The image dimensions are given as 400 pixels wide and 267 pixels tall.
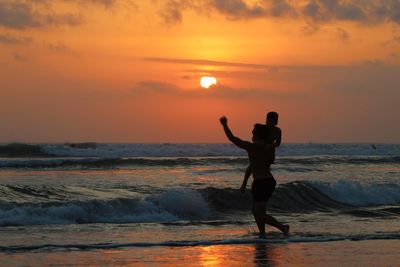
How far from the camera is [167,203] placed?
15906mm

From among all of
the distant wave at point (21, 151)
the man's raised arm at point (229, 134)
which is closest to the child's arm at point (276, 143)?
the man's raised arm at point (229, 134)

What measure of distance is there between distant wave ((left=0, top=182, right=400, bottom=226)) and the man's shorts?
3842 mm

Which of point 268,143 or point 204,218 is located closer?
point 268,143

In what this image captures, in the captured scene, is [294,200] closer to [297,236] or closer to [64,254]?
[297,236]

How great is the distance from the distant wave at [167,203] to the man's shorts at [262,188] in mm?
3842

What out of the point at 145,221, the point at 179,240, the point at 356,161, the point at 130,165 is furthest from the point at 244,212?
the point at 356,161

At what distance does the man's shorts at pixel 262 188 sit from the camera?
11.0 meters

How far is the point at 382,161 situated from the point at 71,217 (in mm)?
31636

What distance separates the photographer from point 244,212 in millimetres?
17000

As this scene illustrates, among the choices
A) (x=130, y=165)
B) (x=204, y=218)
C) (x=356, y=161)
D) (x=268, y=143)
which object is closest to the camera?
(x=268, y=143)

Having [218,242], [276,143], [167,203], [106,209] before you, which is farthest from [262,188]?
[167,203]

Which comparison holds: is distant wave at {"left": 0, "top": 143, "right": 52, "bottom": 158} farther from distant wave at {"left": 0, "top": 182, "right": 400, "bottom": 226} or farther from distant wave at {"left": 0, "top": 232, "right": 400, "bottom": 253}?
distant wave at {"left": 0, "top": 232, "right": 400, "bottom": 253}

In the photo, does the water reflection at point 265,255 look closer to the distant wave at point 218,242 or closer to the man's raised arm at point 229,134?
the distant wave at point 218,242

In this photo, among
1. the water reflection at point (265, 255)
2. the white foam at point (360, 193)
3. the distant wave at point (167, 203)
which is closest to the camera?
the water reflection at point (265, 255)
